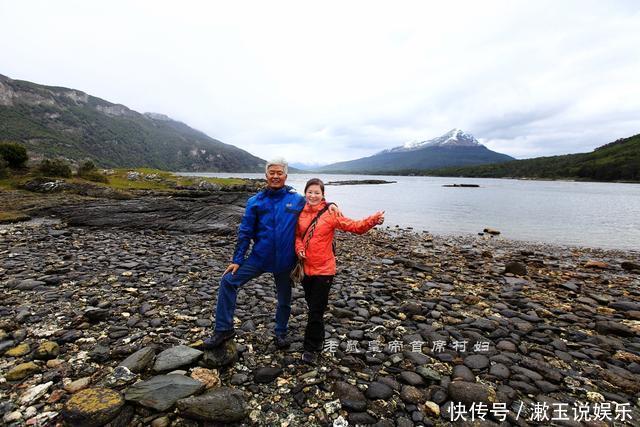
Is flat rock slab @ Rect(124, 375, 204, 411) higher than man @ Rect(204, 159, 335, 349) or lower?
lower

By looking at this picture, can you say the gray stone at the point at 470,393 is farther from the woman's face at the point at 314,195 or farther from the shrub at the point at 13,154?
the shrub at the point at 13,154

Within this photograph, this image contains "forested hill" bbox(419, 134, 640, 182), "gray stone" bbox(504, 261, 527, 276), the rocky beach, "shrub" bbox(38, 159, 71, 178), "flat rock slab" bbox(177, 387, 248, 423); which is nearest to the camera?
"flat rock slab" bbox(177, 387, 248, 423)

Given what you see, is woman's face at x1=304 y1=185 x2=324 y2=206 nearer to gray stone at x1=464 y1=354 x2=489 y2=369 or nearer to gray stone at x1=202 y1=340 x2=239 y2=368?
gray stone at x1=202 y1=340 x2=239 y2=368

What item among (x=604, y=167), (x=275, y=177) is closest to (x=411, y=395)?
(x=275, y=177)

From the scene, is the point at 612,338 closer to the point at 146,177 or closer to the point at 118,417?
the point at 118,417

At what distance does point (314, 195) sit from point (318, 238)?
767 millimetres

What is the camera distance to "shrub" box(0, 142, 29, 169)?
33125mm

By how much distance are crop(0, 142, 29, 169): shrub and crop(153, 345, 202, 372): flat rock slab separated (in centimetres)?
4166

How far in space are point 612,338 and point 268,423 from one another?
8080 mm

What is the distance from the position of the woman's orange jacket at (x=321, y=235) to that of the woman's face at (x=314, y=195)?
0.28ft

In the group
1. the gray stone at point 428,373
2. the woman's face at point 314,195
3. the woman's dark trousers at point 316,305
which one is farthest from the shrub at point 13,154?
the gray stone at point 428,373

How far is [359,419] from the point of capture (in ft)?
13.9

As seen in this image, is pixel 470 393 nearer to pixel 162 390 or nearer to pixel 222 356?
pixel 222 356

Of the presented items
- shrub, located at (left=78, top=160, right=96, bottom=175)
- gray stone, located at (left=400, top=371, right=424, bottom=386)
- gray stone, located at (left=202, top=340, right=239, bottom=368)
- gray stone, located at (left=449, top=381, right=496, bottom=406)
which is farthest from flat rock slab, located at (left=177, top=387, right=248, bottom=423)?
shrub, located at (left=78, top=160, right=96, bottom=175)
